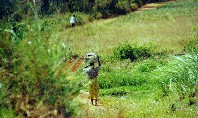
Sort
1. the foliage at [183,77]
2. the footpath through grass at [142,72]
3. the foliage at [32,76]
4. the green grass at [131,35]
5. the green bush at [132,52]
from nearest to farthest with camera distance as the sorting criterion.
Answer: the foliage at [32,76], the footpath through grass at [142,72], the foliage at [183,77], the green bush at [132,52], the green grass at [131,35]

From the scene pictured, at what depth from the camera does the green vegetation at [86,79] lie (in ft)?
15.0

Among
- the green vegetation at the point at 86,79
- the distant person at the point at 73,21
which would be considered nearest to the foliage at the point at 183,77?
the green vegetation at the point at 86,79

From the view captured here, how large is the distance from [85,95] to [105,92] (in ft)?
4.20

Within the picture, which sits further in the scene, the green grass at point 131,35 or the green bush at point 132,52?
the green grass at point 131,35

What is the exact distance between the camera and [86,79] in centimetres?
500

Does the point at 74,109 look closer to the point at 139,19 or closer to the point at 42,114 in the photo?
the point at 42,114

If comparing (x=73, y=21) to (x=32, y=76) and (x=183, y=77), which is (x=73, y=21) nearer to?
(x=183, y=77)

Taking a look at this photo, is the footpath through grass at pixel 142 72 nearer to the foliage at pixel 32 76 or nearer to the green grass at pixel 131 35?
the green grass at pixel 131 35

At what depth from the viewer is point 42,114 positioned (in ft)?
14.7

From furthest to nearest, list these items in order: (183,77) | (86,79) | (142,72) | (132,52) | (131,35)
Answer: (131,35) → (132,52) → (142,72) → (183,77) → (86,79)

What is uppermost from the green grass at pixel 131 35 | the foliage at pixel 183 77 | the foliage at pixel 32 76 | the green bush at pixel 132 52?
the foliage at pixel 32 76

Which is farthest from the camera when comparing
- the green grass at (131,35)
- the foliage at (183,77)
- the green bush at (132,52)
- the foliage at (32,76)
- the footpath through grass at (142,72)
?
the green grass at (131,35)

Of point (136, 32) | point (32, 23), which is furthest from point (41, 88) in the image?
point (136, 32)

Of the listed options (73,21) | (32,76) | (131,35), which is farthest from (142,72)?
(73,21)
